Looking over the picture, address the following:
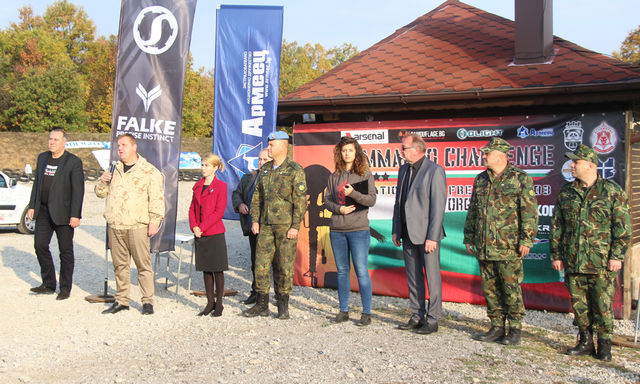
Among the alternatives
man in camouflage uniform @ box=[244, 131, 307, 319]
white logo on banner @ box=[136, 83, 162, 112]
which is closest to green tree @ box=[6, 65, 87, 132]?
white logo on banner @ box=[136, 83, 162, 112]

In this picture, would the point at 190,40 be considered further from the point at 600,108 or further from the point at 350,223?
the point at 600,108

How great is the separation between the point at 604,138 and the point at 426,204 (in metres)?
2.39

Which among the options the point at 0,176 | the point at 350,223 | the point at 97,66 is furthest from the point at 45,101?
the point at 350,223

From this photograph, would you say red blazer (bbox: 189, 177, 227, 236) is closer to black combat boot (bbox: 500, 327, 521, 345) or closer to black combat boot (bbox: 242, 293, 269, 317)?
black combat boot (bbox: 242, 293, 269, 317)

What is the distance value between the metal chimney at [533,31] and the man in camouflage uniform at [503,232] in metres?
2.58

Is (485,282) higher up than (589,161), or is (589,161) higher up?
(589,161)

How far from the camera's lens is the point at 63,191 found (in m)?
7.10

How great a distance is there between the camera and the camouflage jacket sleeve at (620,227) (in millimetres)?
4902

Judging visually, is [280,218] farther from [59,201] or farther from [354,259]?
[59,201]

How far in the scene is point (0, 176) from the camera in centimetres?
1366

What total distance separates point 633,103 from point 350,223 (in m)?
3.61

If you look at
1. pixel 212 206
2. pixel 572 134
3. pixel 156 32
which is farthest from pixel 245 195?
pixel 572 134

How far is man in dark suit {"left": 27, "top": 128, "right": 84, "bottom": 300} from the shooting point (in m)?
7.07

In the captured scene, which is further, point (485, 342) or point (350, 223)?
point (350, 223)
